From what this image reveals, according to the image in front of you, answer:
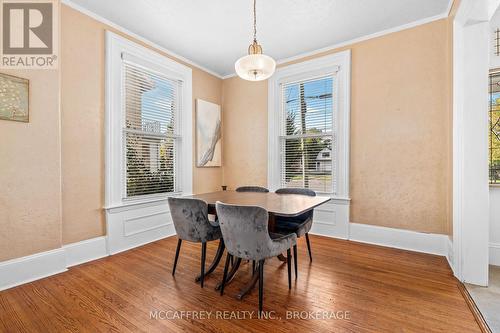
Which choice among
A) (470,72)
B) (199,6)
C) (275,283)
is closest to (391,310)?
(275,283)

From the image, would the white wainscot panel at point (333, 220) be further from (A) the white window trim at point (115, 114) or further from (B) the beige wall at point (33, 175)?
(B) the beige wall at point (33, 175)

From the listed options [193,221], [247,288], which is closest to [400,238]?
[247,288]

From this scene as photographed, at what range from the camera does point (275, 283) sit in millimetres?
2285

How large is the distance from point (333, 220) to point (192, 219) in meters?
2.37

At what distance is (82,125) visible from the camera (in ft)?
9.30

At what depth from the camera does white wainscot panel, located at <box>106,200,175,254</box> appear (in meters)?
3.08

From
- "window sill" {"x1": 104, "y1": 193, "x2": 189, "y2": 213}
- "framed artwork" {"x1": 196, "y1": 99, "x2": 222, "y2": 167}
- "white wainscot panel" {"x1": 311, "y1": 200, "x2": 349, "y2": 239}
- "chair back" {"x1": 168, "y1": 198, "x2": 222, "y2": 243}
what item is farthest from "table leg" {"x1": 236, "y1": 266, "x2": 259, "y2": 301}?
"framed artwork" {"x1": 196, "y1": 99, "x2": 222, "y2": 167}

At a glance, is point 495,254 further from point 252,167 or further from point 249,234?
point 252,167

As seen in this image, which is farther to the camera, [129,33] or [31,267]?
[129,33]

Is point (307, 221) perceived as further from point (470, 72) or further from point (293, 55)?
point (293, 55)

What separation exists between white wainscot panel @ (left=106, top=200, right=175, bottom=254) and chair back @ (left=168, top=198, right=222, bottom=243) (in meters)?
1.29

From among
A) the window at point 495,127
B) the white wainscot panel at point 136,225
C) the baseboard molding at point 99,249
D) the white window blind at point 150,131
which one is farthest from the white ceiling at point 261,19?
the baseboard molding at point 99,249

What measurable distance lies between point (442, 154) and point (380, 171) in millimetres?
723

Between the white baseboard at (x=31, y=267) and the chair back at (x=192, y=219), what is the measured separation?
1.39m
